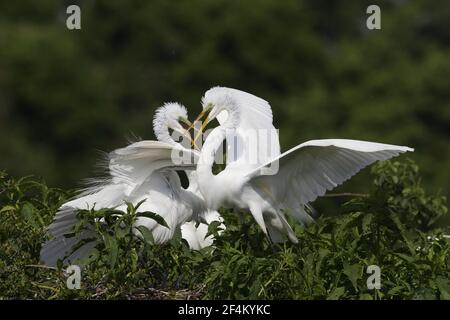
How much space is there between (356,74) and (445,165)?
865 centimetres

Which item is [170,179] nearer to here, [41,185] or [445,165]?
[41,185]

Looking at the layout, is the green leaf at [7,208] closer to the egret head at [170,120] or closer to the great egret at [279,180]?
the great egret at [279,180]

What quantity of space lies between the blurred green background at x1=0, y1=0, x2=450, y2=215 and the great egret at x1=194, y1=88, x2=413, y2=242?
15292 millimetres

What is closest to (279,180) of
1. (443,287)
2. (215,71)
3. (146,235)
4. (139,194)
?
(139,194)

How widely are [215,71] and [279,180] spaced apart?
25465 millimetres

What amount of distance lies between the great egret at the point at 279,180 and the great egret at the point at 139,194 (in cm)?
28

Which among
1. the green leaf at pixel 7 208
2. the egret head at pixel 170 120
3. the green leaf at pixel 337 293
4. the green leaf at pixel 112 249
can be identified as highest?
the egret head at pixel 170 120

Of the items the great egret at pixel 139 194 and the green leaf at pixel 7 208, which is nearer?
the green leaf at pixel 7 208

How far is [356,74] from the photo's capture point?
31922 millimetres

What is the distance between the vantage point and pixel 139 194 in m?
7.15

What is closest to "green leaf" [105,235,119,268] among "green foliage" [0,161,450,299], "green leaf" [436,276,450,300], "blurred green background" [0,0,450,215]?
"green foliage" [0,161,450,299]

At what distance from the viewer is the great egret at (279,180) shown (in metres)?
6.48

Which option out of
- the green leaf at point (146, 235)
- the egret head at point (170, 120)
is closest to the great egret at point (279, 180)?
the egret head at point (170, 120)
